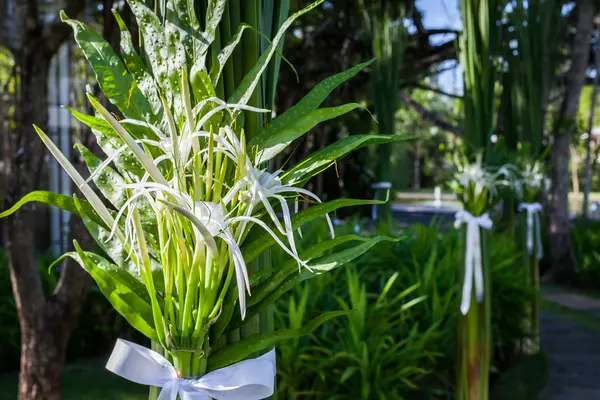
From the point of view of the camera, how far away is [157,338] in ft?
3.08

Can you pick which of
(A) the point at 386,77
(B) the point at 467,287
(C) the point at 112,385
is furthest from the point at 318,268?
(A) the point at 386,77

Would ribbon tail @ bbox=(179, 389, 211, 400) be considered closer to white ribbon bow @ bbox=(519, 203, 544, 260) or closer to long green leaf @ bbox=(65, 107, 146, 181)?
long green leaf @ bbox=(65, 107, 146, 181)

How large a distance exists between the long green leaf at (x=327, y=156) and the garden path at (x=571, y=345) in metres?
2.84

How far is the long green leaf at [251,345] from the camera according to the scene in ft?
3.08

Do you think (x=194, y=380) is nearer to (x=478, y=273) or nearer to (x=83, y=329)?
(x=478, y=273)

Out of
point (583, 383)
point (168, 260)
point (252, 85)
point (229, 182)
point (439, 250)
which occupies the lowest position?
point (583, 383)

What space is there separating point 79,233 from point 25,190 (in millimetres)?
397

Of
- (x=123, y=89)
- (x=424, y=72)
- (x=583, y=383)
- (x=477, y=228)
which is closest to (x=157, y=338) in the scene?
(x=123, y=89)

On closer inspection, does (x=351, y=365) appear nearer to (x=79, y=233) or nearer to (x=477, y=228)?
(x=477, y=228)

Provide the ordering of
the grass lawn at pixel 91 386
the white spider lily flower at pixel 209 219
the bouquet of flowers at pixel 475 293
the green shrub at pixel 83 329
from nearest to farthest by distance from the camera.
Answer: the white spider lily flower at pixel 209 219
the bouquet of flowers at pixel 475 293
the grass lawn at pixel 91 386
the green shrub at pixel 83 329

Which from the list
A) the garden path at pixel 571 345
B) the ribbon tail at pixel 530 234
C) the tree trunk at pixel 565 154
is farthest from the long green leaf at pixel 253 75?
the tree trunk at pixel 565 154

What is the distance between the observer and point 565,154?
22.0ft

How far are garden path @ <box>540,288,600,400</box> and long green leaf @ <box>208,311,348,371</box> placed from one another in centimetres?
276

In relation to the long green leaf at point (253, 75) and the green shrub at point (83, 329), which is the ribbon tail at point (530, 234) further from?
the long green leaf at point (253, 75)
